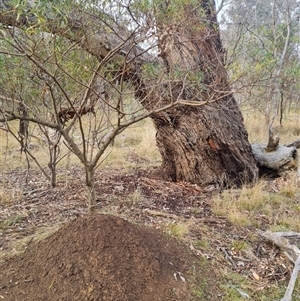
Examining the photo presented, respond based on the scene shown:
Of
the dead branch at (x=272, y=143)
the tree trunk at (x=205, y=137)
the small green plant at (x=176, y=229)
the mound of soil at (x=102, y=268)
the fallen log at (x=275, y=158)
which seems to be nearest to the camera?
the mound of soil at (x=102, y=268)

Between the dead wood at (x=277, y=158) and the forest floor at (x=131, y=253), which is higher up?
the dead wood at (x=277, y=158)

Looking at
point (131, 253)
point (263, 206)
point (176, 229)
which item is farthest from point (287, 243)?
point (131, 253)

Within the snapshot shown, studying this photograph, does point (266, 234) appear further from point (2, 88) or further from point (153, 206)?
point (2, 88)

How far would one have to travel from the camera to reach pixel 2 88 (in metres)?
3.21

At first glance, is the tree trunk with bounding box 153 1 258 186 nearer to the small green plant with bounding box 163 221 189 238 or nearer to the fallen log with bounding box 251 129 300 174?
the fallen log with bounding box 251 129 300 174

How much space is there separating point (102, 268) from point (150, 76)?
1.87 m

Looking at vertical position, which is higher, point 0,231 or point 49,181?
point 49,181

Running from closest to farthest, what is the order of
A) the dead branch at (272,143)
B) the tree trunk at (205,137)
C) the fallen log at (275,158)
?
the tree trunk at (205,137), the fallen log at (275,158), the dead branch at (272,143)

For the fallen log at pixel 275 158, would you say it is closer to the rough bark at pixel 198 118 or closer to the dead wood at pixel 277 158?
the dead wood at pixel 277 158

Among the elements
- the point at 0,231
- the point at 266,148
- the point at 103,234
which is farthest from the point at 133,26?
the point at 266,148

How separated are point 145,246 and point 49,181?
91.0 inches

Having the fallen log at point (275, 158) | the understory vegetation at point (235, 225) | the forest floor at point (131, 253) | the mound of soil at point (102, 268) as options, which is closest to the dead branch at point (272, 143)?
the fallen log at point (275, 158)

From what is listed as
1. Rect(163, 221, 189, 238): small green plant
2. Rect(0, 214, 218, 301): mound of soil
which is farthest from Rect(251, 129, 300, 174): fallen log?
Rect(0, 214, 218, 301): mound of soil

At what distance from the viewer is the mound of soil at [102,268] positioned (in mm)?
2029
